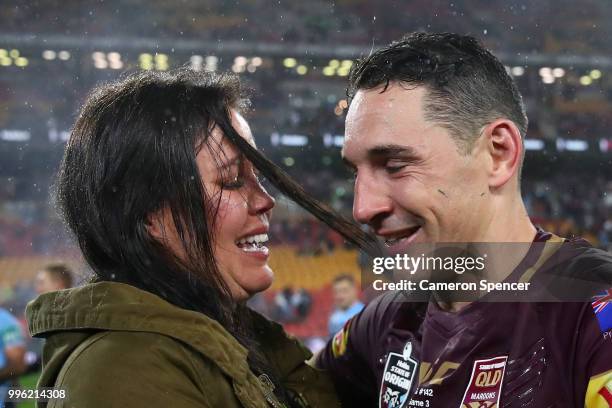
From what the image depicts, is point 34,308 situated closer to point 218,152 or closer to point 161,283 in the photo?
point 161,283

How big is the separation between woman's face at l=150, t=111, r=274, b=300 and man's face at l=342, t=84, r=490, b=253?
0.78ft

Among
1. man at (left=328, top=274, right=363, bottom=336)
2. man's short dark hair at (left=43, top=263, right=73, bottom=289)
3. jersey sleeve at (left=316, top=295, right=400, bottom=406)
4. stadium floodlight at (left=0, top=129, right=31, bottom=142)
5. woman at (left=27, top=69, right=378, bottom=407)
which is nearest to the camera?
woman at (left=27, top=69, right=378, bottom=407)

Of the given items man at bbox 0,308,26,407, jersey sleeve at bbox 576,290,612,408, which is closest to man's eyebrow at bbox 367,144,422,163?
jersey sleeve at bbox 576,290,612,408

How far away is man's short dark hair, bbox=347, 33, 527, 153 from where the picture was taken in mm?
1268

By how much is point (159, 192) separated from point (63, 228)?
11.9 inches

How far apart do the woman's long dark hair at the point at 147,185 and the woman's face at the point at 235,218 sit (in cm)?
2

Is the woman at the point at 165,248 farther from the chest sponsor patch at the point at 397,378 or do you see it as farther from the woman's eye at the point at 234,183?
the chest sponsor patch at the point at 397,378

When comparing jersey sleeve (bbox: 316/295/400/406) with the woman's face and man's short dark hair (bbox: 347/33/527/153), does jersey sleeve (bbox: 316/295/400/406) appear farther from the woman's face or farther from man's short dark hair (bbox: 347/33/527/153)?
man's short dark hair (bbox: 347/33/527/153)

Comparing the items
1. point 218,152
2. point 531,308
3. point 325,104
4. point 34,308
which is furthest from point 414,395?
point 325,104

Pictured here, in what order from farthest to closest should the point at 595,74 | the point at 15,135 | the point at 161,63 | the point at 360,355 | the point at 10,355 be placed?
the point at 15,135
the point at 595,74
the point at 161,63
the point at 10,355
the point at 360,355

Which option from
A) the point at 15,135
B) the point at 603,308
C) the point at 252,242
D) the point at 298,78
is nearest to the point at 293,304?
the point at 298,78

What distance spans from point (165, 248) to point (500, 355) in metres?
0.65

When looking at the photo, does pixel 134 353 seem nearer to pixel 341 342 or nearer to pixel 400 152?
pixel 400 152

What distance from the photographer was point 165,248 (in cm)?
133
